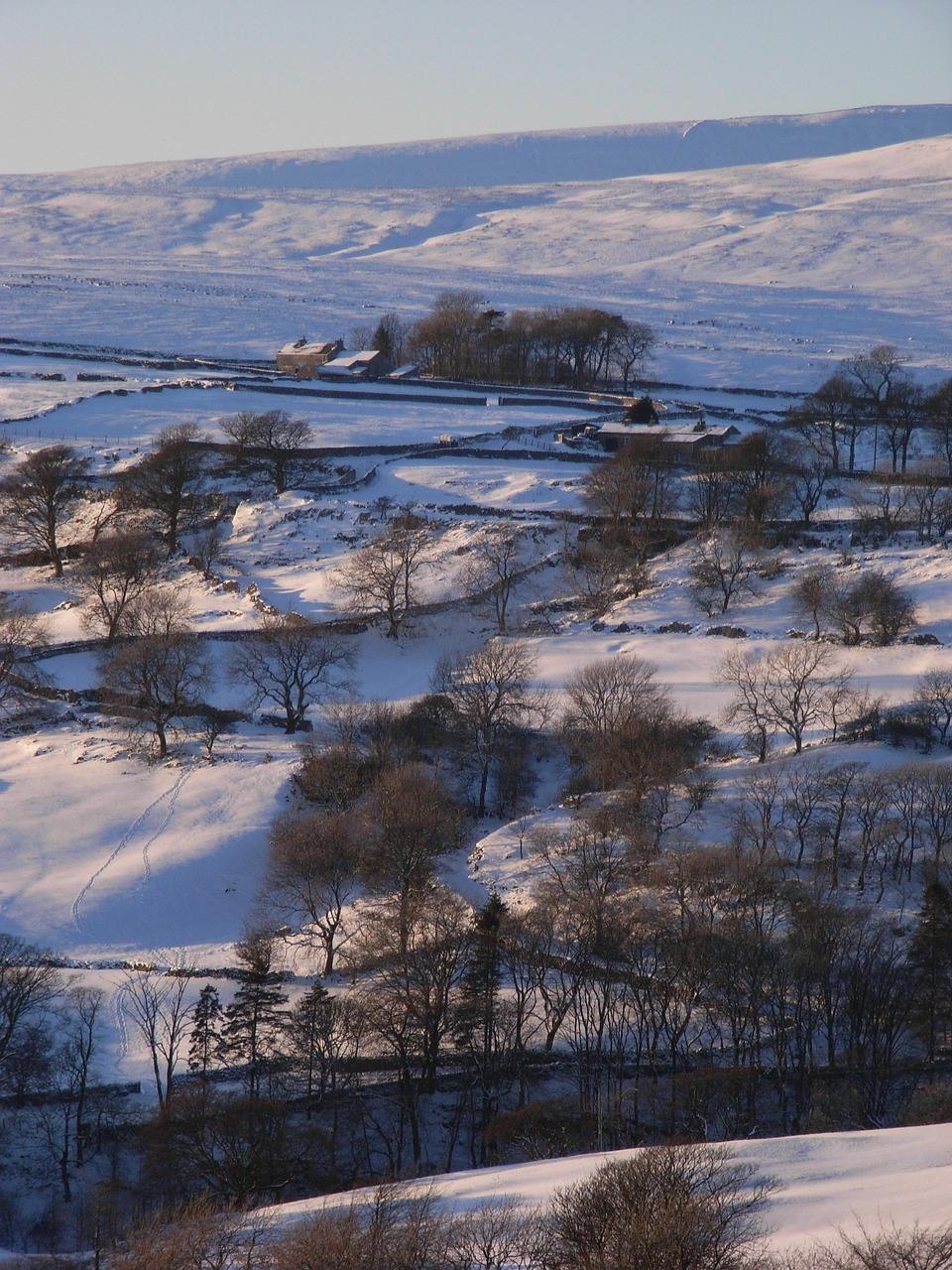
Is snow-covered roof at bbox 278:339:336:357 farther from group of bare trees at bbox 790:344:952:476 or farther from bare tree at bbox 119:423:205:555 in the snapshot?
group of bare trees at bbox 790:344:952:476

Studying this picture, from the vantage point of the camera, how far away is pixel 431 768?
114ft

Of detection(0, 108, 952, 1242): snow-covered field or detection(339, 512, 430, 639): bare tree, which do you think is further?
detection(339, 512, 430, 639): bare tree

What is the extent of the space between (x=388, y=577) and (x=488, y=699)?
946cm

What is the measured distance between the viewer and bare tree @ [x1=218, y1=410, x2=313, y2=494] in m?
55.8

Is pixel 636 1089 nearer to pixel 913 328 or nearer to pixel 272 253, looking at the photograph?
pixel 913 328

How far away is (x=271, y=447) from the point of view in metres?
55.8

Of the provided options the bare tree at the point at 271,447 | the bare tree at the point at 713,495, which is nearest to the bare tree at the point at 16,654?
the bare tree at the point at 271,447

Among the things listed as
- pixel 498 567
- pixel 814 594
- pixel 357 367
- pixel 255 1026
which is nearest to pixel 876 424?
pixel 814 594

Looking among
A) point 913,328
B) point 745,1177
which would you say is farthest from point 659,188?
point 745,1177

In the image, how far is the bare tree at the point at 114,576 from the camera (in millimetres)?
44219

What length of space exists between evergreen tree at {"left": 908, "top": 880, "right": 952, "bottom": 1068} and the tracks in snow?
17690 millimetres

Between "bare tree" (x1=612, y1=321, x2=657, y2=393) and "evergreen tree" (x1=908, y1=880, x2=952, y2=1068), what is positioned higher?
"bare tree" (x1=612, y1=321, x2=657, y2=393)

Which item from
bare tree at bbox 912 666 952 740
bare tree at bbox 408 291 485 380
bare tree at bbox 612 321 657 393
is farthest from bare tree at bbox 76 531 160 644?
bare tree at bbox 612 321 657 393

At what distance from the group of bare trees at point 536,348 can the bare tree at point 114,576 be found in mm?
33014
